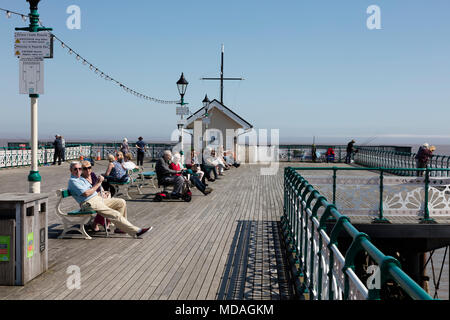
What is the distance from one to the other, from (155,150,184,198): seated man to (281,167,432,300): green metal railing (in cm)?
546

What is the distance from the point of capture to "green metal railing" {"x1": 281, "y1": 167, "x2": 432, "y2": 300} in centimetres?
221

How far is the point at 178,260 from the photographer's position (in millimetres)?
6480

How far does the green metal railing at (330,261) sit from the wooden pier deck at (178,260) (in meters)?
0.39

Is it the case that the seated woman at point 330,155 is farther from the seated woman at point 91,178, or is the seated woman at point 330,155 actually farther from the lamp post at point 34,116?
the lamp post at point 34,116

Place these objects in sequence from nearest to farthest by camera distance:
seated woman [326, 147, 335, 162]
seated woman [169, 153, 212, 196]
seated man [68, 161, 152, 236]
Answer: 1. seated man [68, 161, 152, 236]
2. seated woman [169, 153, 212, 196]
3. seated woman [326, 147, 335, 162]

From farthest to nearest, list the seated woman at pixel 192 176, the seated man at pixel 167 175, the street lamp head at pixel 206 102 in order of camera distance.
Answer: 1. the street lamp head at pixel 206 102
2. the seated woman at pixel 192 176
3. the seated man at pixel 167 175

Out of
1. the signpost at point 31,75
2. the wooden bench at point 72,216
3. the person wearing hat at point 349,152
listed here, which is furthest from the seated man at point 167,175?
the person wearing hat at point 349,152

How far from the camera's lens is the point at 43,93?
682 centimetres

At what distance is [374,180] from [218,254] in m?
4.78

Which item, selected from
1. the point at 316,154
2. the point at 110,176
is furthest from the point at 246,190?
the point at 316,154

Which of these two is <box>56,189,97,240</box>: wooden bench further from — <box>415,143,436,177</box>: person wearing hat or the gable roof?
the gable roof

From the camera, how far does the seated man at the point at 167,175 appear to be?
40.1 ft

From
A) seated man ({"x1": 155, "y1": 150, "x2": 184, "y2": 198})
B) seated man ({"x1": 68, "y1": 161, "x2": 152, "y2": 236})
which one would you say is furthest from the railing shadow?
seated man ({"x1": 155, "y1": 150, "x2": 184, "y2": 198})

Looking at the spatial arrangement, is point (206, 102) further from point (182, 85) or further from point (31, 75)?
point (31, 75)
